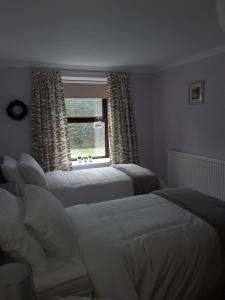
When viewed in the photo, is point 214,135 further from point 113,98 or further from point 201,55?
point 113,98

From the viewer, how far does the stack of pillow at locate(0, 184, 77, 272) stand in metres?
1.36

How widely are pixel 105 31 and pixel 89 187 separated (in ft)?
5.81

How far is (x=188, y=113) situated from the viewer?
3.87 metres

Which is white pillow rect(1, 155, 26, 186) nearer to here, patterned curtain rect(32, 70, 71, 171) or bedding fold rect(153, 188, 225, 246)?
patterned curtain rect(32, 70, 71, 171)

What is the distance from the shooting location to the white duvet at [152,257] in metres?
1.38

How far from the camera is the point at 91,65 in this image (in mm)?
4059

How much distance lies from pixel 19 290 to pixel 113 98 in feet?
12.3

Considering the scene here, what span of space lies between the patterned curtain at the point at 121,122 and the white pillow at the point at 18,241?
10.3 feet

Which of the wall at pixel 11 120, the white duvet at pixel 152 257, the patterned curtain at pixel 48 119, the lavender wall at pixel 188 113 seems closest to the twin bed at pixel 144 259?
the white duvet at pixel 152 257

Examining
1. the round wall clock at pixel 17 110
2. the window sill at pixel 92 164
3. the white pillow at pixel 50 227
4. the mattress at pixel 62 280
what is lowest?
the mattress at pixel 62 280

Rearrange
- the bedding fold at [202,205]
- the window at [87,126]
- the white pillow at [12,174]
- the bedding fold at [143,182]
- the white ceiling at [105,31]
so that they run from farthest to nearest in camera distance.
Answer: the window at [87,126], the bedding fold at [143,182], the white pillow at [12,174], the white ceiling at [105,31], the bedding fold at [202,205]

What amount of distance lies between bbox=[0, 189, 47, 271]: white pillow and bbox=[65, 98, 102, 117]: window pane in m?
3.19

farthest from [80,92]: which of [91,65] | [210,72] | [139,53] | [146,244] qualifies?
[146,244]

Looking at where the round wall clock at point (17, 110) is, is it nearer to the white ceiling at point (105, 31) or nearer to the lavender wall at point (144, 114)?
the white ceiling at point (105, 31)
